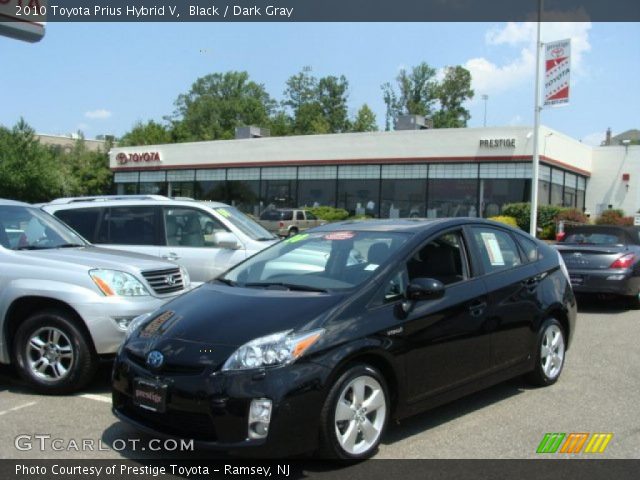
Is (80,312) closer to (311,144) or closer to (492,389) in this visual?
(492,389)

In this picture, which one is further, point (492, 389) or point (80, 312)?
point (492, 389)

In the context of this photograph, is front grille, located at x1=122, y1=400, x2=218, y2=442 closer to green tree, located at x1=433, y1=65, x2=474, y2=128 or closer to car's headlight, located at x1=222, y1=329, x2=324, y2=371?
car's headlight, located at x1=222, y1=329, x2=324, y2=371

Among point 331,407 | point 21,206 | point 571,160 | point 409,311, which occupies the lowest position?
point 331,407

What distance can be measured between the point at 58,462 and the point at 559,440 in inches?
139

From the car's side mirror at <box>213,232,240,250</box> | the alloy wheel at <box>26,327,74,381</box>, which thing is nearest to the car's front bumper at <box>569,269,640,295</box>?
the car's side mirror at <box>213,232,240,250</box>

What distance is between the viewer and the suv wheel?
5730mm

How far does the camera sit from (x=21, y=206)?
7.01 metres

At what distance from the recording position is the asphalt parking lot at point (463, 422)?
455cm

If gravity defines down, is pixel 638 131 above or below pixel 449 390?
above

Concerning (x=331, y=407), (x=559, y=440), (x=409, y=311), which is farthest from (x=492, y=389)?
(x=331, y=407)

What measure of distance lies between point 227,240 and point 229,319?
4091 millimetres

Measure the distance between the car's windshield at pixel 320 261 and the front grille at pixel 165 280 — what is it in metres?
1.08

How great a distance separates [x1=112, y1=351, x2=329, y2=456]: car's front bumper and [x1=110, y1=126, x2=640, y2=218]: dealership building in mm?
30787

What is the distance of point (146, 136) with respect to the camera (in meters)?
72.4
